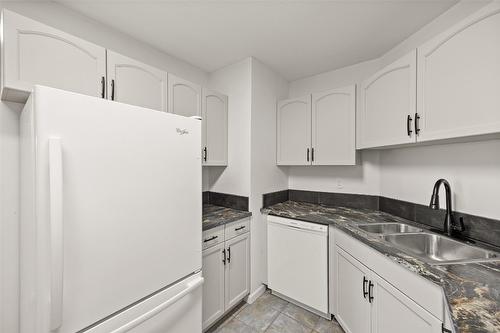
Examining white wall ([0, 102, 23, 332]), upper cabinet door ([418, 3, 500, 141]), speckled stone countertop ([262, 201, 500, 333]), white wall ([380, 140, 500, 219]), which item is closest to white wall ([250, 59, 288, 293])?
speckled stone countertop ([262, 201, 500, 333])

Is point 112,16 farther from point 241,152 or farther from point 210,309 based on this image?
point 210,309

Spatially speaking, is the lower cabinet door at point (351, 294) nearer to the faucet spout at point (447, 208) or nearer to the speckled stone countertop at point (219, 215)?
the faucet spout at point (447, 208)

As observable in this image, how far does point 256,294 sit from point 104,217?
1794 millimetres

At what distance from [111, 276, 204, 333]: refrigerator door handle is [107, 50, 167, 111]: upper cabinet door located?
1282 millimetres

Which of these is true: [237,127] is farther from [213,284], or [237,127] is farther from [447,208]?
[447,208]

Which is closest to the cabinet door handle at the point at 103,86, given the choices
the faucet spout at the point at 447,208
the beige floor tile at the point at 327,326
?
the faucet spout at the point at 447,208

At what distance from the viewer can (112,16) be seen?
4.86 ft

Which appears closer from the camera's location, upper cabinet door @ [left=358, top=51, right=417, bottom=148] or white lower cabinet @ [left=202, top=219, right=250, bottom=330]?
upper cabinet door @ [left=358, top=51, right=417, bottom=148]

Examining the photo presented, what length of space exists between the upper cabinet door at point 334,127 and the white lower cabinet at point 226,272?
1.11m

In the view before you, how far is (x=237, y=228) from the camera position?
1876mm

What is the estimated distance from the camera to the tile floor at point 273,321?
1.66 meters

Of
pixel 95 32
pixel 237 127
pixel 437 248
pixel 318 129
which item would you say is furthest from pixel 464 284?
pixel 95 32

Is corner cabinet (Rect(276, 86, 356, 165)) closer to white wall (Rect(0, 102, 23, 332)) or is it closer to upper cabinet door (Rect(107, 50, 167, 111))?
upper cabinet door (Rect(107, 50, 167, 111))

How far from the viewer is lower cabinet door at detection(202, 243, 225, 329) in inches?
62.4
